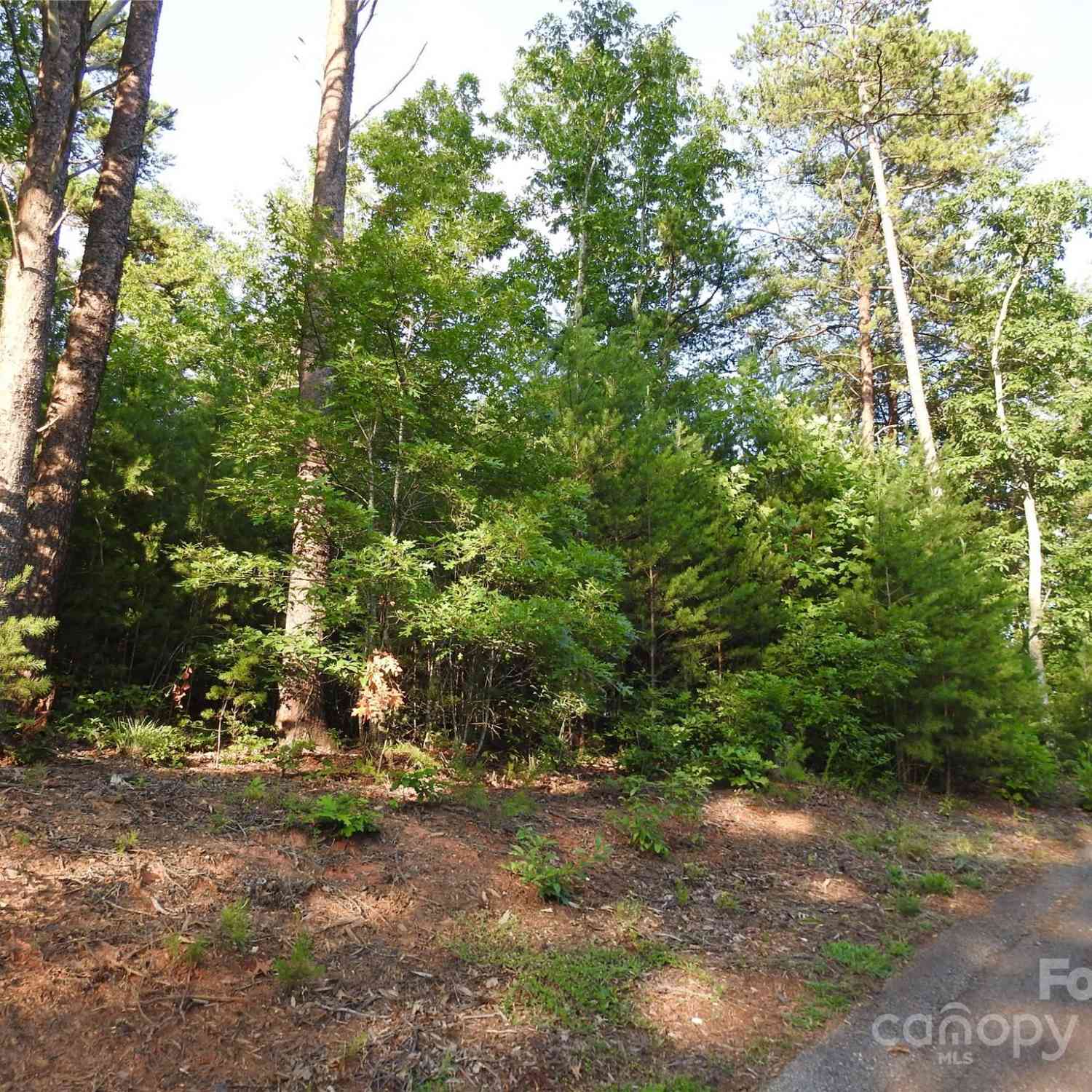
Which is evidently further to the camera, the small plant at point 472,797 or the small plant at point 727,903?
the small plant at point 472,797

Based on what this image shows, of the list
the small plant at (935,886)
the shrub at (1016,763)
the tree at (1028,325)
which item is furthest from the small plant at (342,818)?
the tree at (1028,325)

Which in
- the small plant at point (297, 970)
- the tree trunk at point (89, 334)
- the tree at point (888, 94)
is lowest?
the small plant at point (297, 970)

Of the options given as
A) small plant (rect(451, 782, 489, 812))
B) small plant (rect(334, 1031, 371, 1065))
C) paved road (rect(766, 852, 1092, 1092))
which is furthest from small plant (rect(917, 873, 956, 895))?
small plant (rect(334, 1031, 371, 1065))

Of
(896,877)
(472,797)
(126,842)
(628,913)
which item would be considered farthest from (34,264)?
(896,877)

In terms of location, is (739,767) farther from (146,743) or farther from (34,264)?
(34,264)

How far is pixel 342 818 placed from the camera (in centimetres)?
422

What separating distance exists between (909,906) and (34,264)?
8.26 metres

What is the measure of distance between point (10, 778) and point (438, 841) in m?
2.71

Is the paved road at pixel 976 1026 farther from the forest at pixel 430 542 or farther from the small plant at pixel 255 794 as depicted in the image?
the small plant at pixel 255 794

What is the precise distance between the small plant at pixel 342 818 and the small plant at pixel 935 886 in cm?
435

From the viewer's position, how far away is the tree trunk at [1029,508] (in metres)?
14.1

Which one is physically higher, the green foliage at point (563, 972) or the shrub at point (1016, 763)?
the shrub at point (1016, 763)

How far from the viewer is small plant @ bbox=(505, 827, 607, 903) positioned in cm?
422

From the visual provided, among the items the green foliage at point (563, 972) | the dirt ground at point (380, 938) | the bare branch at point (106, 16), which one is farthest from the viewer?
the bare branch at point (106, 16)
